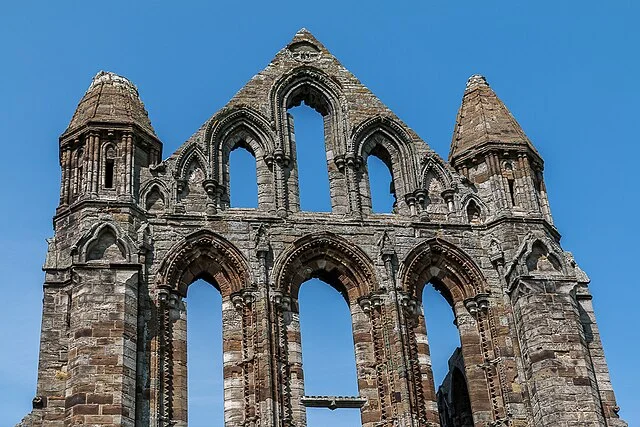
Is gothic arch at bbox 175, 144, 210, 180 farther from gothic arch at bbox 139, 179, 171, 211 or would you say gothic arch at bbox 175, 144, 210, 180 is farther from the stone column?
the stone column

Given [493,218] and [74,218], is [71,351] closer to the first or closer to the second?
[74,218]

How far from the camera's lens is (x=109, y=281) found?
63.8 feet

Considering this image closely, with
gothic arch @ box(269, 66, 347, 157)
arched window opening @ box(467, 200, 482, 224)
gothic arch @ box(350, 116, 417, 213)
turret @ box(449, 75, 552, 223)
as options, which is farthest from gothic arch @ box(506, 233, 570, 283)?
gothic arch @ box(269, 66, 347, 157)

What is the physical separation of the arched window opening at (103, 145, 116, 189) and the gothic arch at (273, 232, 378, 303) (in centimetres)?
358

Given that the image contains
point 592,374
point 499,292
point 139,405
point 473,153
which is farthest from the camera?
point 473,153

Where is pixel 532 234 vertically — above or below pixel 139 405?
above

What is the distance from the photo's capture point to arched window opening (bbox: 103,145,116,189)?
21.2 m

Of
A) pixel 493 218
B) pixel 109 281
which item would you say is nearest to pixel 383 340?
pixel 493 218

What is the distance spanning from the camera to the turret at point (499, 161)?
22.7 m

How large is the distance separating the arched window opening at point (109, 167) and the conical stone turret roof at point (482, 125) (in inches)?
284

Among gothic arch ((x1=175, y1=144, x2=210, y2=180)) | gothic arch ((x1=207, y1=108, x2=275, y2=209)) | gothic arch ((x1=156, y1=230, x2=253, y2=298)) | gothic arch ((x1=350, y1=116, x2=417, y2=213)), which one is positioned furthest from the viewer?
gothic arch ((x1=350, y1=116, x2=417, y2=213))

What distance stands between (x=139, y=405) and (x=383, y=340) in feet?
15.5

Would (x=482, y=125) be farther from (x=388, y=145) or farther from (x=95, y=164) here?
(x=95, y=164)

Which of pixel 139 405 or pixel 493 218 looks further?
pixel 493 218
